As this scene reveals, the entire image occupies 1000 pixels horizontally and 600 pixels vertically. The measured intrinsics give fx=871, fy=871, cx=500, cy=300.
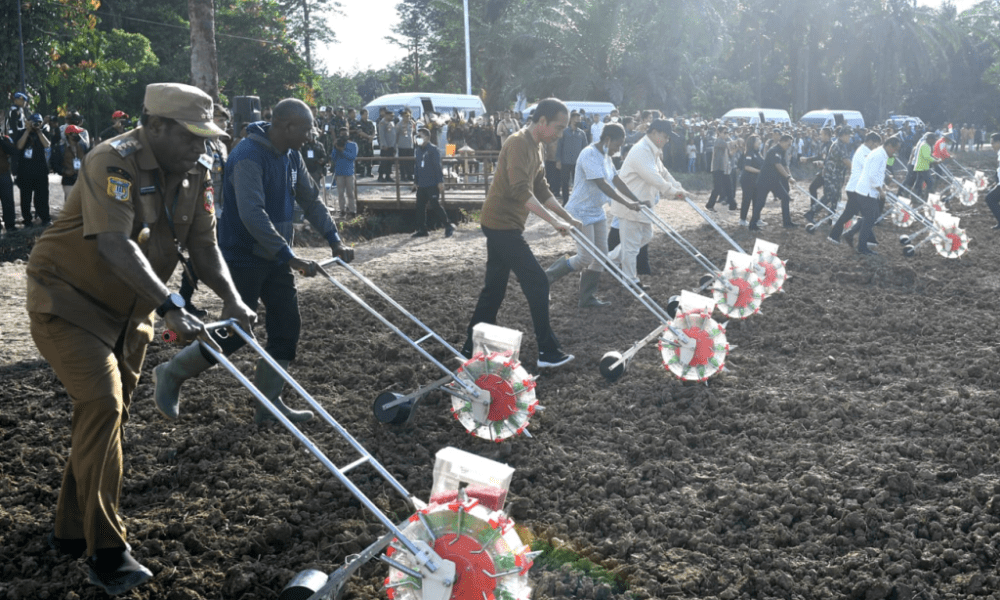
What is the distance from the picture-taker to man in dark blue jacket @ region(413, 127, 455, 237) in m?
15.2

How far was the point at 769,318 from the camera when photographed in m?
9.24

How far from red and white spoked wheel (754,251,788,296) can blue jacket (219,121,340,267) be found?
5247 mm

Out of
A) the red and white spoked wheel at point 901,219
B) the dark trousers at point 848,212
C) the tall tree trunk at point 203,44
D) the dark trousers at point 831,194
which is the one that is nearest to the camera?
the tall tree trunk at point 203,44

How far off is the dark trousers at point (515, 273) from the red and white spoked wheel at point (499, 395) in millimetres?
1351

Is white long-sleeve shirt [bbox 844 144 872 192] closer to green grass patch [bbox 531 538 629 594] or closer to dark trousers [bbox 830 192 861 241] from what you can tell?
dark trousers [bbox 830 192 861 241]

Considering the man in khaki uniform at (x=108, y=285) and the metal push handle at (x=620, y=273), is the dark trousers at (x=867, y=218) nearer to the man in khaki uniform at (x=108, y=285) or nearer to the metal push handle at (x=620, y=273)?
the metal push handle at (x=620, y=273)

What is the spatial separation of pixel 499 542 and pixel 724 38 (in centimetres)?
5872

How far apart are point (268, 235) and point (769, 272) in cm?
596

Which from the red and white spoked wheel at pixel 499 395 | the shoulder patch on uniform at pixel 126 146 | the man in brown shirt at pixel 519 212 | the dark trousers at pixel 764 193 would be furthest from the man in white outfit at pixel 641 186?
the dark trousers at pixel 764 193

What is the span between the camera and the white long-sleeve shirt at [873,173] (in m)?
13.2

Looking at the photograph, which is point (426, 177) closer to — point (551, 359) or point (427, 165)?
point (427, 165)

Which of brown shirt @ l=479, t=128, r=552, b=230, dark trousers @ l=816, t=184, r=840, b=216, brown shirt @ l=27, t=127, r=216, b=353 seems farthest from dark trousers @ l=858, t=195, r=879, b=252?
brown shirt @ l=27, t=127, r=216, b=353

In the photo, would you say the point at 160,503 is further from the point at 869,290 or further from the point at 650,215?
the point at 869,290

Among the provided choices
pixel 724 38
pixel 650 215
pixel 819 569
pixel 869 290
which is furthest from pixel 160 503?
pixel 724 38
